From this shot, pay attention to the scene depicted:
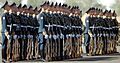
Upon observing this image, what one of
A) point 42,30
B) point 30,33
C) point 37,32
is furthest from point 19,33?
point 37,32

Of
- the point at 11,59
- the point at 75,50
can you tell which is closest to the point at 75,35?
the point at 75,50

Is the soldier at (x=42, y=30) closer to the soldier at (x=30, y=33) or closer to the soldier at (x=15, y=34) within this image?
the soldier at (x=30, y=33)

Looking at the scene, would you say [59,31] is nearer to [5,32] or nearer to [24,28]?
[24,28]

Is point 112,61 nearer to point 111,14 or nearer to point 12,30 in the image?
point 12,30

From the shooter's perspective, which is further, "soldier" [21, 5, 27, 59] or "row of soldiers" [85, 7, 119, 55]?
"row of soldiers" [85, 7, 119, 55]

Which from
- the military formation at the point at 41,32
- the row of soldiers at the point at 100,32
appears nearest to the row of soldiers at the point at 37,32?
the military formation at the point at 41,32

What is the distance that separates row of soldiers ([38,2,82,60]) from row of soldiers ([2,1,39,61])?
513 mm

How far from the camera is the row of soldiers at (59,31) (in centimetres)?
1717

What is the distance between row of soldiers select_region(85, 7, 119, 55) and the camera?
2117 cm

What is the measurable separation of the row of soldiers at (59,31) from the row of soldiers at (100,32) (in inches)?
64.5

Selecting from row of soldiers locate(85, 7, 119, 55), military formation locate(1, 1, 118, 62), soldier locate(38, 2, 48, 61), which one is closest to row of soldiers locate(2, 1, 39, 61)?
military formation locate(1, 1, 118, 62)

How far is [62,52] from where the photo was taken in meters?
18.2

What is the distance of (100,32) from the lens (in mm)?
21844

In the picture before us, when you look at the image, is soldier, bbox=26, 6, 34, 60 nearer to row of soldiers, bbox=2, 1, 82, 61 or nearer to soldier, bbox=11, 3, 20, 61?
row of soldiers, bbox=2, 1, 82, 61
